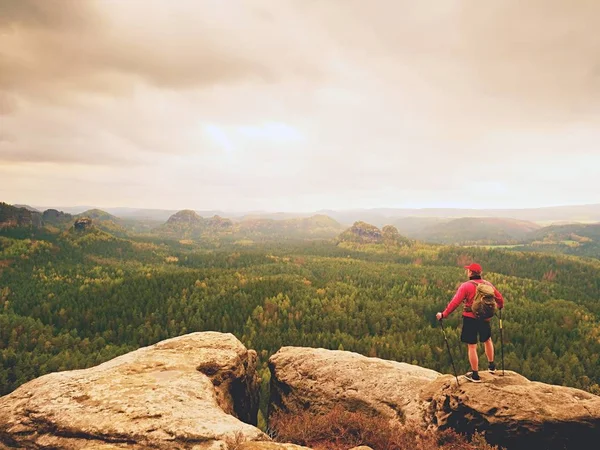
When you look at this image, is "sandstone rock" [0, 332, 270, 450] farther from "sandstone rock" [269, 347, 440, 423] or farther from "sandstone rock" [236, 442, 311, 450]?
"sandstone rock" [269, 347, 440, 423]

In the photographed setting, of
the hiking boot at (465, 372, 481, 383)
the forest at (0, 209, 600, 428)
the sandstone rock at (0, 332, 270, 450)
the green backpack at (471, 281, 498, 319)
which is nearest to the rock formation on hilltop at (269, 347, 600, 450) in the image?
the hiking boot at (465, 372, 481, 383)

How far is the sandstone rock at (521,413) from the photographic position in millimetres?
13430

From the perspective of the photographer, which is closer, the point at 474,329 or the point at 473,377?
the point at 474,329

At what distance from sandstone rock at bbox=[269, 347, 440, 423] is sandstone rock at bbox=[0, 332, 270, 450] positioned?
5.09 meters

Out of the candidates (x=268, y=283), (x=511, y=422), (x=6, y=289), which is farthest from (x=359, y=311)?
(x=6, y=289)

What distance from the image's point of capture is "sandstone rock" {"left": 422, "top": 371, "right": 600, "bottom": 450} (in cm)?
1343

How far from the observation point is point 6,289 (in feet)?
423

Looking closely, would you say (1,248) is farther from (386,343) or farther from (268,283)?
(386,343)

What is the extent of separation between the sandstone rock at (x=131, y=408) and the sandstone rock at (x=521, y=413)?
10176 mm

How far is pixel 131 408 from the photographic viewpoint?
45.0ft

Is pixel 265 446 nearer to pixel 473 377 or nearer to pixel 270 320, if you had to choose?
pixel 473 377

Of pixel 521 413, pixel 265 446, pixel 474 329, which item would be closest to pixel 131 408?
pixel 265 446

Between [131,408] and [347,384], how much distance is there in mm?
14013

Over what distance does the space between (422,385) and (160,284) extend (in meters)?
127
